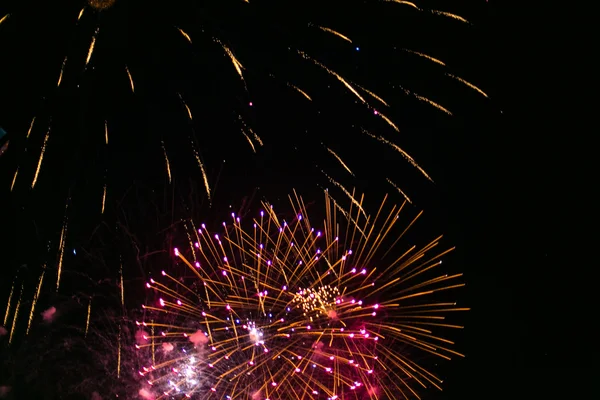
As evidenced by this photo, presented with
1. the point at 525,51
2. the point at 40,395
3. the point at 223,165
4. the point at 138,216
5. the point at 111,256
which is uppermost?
the point at 525,51

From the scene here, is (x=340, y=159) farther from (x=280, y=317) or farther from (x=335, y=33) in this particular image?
(x=335, y=33)

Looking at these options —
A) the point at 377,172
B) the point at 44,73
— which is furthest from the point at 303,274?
the point at 44,73

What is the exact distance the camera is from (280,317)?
6.06 meters

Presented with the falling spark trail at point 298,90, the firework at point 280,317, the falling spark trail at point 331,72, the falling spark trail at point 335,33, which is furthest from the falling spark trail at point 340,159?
the falling spark trail at point 335,33

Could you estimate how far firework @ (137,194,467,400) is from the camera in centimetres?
603

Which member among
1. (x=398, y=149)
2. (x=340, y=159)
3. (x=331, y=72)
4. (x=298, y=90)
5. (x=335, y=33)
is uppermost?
(x=335, y=33)

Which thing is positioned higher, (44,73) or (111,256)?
(44,73)

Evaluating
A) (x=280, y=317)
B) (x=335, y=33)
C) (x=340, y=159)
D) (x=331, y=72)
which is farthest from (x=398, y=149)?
(x=280, y=317)

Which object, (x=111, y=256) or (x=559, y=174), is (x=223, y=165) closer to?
(x=111, y=256)

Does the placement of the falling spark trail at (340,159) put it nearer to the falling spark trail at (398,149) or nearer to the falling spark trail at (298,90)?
the falling spark trail at (398,149)

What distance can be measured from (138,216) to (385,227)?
303 centimetres

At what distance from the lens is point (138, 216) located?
662 cm

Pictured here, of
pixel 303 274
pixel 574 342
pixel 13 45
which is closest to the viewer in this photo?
pixel 13 45

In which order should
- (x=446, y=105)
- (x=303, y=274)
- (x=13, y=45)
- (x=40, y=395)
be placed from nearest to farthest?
1. (x=13, y=45)
2. (x=303, y=274)
3. (x=446, y=105)
4. (x=40, y=395)
